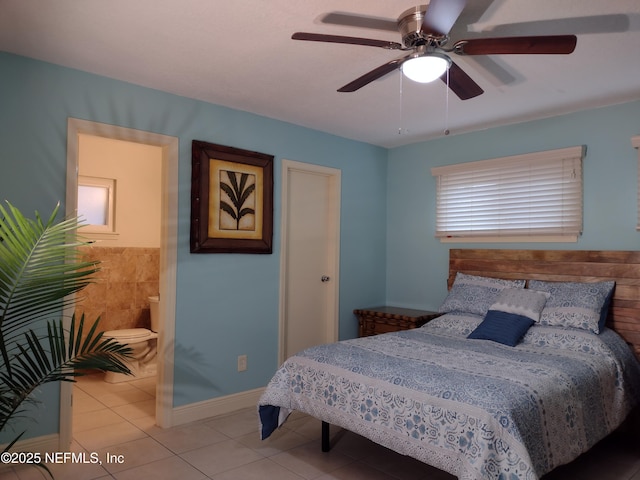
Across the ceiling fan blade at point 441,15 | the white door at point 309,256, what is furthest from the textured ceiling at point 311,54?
the white door at point 309,256

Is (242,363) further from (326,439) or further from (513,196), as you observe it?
(513,196)

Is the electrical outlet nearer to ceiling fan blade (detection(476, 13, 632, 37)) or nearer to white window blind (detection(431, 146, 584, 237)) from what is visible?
white window blind (detection(431, 146, 584, 237))

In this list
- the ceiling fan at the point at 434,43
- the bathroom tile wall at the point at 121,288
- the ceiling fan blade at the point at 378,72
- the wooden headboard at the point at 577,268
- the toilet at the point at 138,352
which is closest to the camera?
the ceiling fan at the point at 434,43

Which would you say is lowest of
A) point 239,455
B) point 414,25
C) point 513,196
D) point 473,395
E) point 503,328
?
point 239,455

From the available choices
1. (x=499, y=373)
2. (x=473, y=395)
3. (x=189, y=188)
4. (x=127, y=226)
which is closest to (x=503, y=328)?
(x=499, y=373)

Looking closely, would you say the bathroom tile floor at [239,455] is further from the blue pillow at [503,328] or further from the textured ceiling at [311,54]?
the textured ceiling at [311,54]

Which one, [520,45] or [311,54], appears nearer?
[520,45]

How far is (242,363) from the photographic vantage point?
3.69m

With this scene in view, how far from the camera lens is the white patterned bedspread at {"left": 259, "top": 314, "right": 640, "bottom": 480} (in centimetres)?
198

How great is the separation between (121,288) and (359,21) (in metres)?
3.79

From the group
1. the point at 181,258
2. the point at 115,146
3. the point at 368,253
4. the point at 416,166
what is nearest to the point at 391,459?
the point at 181,258

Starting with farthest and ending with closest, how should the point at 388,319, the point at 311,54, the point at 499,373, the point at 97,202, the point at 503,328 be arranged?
the point at 97,202 → the point at 388,319 → the point at 503,328 → the point at 311,54 → the point at 499,373

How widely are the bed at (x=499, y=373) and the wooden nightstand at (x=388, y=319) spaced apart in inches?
15.9

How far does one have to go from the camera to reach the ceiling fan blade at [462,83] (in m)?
2.23
